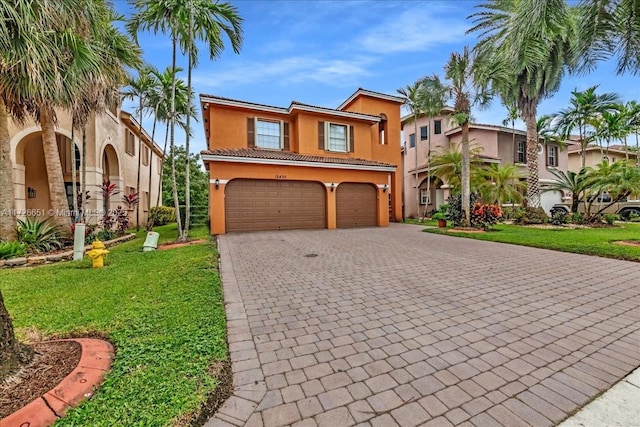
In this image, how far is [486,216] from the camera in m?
13.4

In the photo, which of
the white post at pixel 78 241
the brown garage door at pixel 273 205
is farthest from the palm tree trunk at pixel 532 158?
the white post at pixel 78 241

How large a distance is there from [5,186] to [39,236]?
1.69 m

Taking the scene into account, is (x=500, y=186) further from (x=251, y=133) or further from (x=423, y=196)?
(x=251, y=133)

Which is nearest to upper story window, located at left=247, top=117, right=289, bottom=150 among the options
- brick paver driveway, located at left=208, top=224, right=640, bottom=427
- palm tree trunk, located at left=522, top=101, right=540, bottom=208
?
brick paver driveway, located at left=208, top=224, right=640, bottom=427

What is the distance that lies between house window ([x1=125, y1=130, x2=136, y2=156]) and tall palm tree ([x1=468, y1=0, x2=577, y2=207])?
20.1m

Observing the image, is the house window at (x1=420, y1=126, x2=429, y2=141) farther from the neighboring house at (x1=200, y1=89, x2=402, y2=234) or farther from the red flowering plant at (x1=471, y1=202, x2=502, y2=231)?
the red flowering plant at (x1=471, y1=202, x2=502, y2=231)

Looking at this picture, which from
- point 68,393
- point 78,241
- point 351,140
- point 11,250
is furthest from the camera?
point 351,140

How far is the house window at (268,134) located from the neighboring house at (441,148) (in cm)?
1160

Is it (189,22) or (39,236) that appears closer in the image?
(39,236)

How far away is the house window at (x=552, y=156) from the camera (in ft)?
84.5

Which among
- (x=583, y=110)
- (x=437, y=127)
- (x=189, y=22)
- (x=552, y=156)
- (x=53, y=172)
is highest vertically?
(x=583, y=110)

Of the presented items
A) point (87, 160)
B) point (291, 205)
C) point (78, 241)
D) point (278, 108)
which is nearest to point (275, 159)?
point (291, 205)

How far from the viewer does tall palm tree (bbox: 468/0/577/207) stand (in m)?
7.30

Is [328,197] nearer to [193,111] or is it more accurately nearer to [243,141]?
[243,141]
